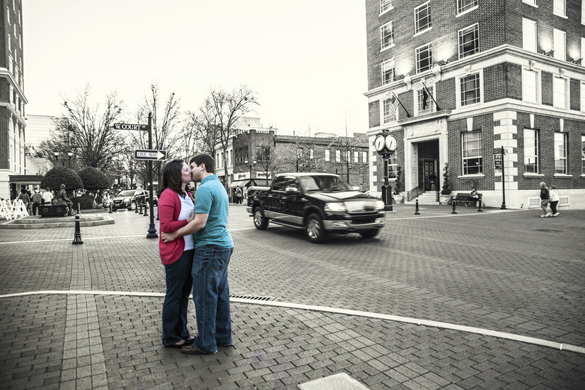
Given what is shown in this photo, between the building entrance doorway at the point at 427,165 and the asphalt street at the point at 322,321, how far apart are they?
20939 mm

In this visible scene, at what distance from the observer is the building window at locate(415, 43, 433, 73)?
27.5m

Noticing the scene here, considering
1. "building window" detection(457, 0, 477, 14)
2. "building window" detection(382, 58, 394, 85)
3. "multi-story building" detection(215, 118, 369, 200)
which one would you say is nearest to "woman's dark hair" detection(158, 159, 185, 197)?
"building window" detection(457, 0, 477, 14)

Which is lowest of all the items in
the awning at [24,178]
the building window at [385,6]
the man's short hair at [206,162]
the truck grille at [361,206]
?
the truck grille at [361,206]

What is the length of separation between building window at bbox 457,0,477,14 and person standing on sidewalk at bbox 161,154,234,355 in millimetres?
27080

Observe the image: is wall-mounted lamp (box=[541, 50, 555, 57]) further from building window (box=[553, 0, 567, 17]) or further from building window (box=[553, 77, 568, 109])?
building window (box=[553, 0, 567, 17])

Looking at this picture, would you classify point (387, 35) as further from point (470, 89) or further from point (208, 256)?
point (208, 256)

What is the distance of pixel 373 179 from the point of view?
107ft

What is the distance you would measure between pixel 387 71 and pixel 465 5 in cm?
769

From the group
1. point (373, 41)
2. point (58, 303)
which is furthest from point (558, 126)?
point (58, 303)

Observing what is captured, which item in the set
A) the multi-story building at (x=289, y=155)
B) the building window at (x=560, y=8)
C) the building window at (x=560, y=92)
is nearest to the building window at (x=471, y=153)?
the building window at (x=560, y=92)

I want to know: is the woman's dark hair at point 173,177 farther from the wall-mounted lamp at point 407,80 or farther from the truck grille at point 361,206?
the wall-mounted lamp at point 407,80

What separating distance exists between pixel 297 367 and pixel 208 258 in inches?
49.5

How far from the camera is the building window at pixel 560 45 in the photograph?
83.6 ft

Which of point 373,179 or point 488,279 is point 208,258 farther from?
point 373,179
